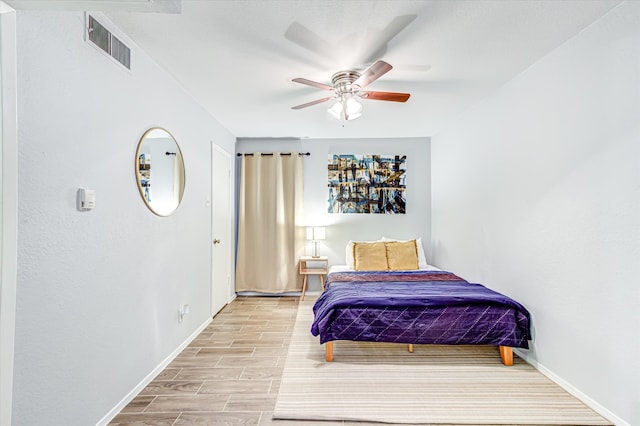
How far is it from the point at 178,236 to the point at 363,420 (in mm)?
2113

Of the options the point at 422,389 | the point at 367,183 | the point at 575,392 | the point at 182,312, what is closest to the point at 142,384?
the point at 182,312

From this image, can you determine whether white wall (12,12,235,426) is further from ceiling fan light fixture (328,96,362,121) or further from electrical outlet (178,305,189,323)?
ceiling fan light fixture (328,96,362,121)

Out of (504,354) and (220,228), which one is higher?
(220,228)

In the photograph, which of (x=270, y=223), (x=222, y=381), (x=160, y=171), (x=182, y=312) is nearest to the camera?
(x=222, y=381)

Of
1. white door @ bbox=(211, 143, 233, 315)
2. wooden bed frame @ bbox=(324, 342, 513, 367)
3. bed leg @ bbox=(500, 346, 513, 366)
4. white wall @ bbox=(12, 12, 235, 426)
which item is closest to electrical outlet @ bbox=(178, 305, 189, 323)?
white wall @ bbox=(12, 12, 235, 426)

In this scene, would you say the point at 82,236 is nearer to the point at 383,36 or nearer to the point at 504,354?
the point at 383,36

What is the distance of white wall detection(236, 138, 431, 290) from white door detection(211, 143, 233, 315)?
85 centimetres

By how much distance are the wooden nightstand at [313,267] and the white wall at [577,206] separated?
2268mm

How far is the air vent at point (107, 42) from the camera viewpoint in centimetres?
195

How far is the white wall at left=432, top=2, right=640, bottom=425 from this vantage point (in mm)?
1962

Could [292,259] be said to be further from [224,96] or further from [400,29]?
[400,29]

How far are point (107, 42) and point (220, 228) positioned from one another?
271cm

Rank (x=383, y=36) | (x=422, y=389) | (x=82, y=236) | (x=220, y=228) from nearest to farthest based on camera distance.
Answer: (x=82, y=236), (x=383, y=36), (x=422, y=389), (x=220, y=228)

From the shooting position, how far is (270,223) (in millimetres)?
5258
